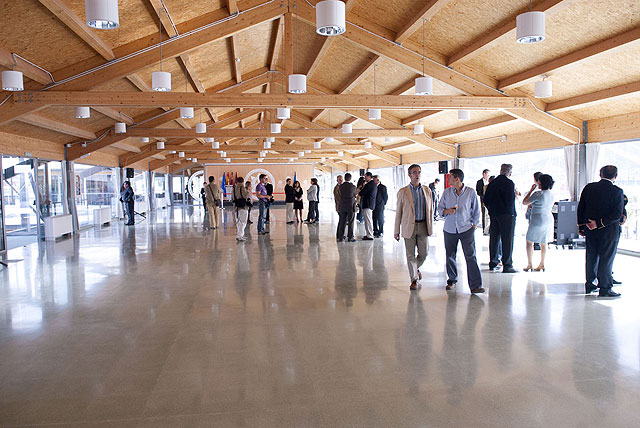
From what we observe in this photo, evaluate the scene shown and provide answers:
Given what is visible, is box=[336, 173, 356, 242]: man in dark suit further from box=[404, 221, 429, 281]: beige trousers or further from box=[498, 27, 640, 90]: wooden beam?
box=[404, 221, 429, 281]: beige trousers

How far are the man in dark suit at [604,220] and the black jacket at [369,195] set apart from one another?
522 cm

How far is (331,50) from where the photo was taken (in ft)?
36.0

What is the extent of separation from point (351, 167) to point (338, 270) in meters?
26.0

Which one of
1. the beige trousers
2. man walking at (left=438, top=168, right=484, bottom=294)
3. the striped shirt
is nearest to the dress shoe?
man walking at (left=438, top=168, right=484, bottom=294)

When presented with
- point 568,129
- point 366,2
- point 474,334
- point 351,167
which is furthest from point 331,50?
point 351,167

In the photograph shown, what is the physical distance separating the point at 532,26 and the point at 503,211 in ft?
8.05

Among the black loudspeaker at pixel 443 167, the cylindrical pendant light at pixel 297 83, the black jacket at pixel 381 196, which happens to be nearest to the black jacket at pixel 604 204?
the cylindrical pendant light at pixel 297 83

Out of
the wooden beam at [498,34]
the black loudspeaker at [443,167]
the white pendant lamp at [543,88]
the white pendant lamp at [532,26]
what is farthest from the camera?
the black loudspeaker at [443,167]

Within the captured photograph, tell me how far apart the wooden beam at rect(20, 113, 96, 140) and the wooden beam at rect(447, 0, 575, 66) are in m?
8.63

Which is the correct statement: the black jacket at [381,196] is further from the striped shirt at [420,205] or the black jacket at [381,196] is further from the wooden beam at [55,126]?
the wooden beam at [55,126]

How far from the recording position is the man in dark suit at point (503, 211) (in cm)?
648

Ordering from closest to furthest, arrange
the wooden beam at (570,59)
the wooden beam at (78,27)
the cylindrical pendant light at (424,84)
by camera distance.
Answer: the wooden beam at (78,27) < the wooden beam at (570,59) < the cylindrical pendant light at (424,84)

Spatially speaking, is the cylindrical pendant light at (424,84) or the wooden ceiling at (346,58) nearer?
the wooden ceiling at (346,58)

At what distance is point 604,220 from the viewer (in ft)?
16.8
